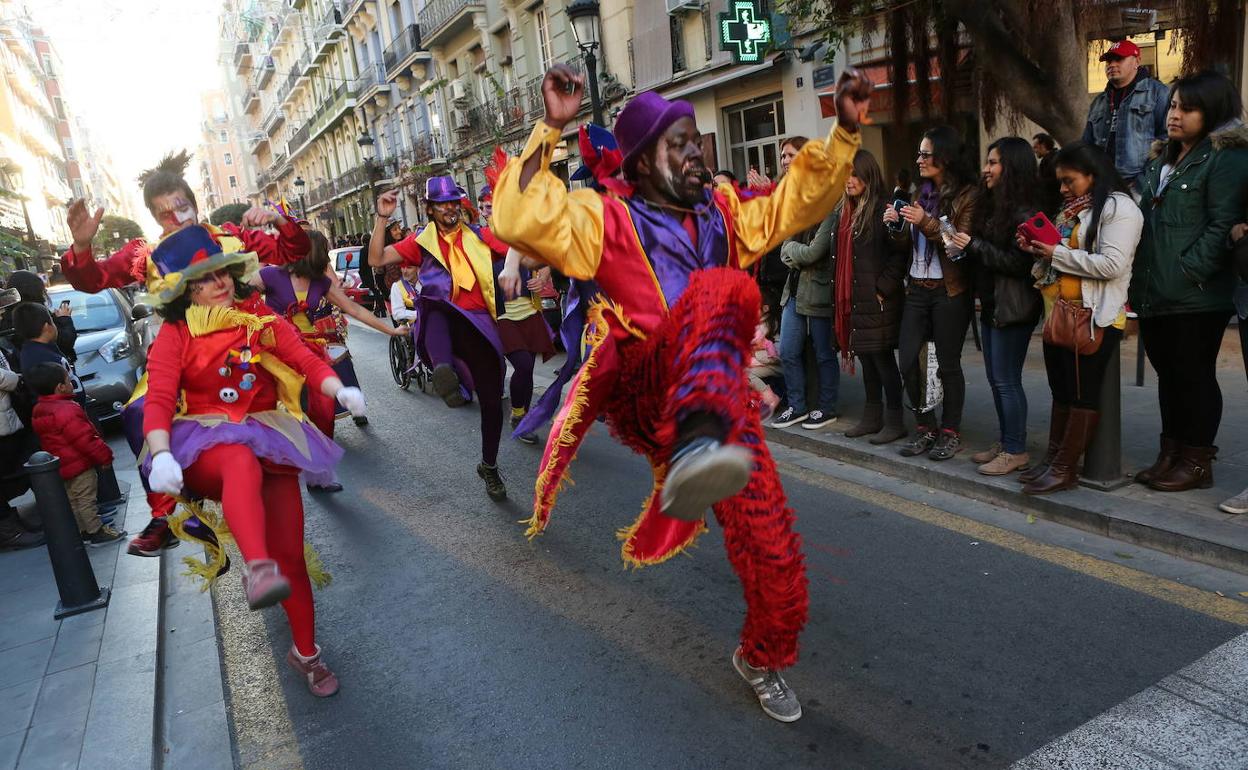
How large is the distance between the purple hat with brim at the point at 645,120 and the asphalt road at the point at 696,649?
201 cm

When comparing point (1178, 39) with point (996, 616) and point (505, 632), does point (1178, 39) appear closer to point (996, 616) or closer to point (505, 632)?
point (996, 616)

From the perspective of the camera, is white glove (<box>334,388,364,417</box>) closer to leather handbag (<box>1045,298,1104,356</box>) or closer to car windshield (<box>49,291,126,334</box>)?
leather handbag (<box>1045,298,1104,356</box>)

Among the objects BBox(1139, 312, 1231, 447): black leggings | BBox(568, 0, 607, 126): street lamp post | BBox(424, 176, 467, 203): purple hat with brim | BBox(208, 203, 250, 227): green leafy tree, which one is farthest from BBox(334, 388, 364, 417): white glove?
BBox(568, 0, 607, 126): street lamp post

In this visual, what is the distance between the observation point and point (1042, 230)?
418 cm

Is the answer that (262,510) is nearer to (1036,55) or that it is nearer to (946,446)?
(946,446)

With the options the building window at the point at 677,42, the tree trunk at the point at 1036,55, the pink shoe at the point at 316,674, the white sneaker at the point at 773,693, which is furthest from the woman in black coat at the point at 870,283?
the building window at the point at 677,42

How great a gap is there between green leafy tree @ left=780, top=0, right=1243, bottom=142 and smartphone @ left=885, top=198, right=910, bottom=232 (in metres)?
2.82

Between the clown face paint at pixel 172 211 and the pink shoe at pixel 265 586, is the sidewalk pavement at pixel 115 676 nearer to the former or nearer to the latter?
the pink shoe at pixel 265 586

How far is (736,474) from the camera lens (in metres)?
2.20

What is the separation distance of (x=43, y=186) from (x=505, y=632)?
2242 inches

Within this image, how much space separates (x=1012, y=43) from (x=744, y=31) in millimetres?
7791

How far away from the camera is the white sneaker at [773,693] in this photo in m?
2.86

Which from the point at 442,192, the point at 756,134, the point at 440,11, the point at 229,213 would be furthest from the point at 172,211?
the point at 440,11

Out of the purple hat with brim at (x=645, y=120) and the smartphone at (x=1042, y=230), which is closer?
the purple hat with brim at (x=645, y=120)
